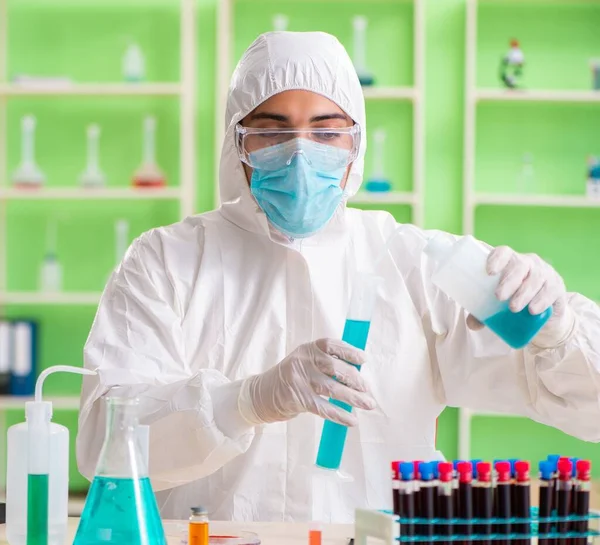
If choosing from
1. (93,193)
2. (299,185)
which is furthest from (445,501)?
(93,193)

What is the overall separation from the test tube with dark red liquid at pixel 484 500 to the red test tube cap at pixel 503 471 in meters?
0.01

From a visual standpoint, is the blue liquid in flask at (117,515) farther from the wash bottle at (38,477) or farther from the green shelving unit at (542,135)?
the green shelving unit at (542,135)

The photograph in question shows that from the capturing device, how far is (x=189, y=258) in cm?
183

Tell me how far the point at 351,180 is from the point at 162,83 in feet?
6.56

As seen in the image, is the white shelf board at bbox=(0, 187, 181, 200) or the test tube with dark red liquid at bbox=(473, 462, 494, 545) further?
the white shelf board at bbox=(0, 187, 181, 200)

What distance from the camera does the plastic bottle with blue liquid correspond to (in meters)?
1.19

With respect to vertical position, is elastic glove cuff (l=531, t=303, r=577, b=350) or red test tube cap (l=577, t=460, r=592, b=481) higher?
elastic glove cuff (l=531, t=303, r=577, b=350)

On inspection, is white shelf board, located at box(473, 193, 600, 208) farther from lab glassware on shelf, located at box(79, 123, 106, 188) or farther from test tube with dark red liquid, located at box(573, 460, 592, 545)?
test tube with dark red liquid, located at box(573, 460, 592, 545)

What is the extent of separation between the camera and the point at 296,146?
1.68 metres

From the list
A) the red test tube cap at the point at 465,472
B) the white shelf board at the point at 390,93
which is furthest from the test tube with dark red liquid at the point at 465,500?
the white shelf board at the point at 390,93

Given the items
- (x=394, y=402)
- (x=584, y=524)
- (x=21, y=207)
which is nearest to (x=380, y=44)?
(x=21, y=207)

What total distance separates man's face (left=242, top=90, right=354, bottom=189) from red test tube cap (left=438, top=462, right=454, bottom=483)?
2.62ft

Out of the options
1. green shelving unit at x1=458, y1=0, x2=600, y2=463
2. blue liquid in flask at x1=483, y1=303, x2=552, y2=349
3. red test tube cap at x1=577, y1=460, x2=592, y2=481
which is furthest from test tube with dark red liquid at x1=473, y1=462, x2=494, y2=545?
green shelving unit at x1=458, y1=0, x2=600, y2=463

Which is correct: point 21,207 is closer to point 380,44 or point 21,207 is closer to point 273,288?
point 380,44
